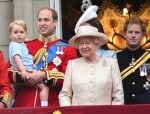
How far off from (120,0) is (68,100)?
494 centimetres

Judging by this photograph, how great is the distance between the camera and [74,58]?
6984mm

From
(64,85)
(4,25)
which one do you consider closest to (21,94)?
(64,85)

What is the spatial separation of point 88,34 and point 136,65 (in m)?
0.66

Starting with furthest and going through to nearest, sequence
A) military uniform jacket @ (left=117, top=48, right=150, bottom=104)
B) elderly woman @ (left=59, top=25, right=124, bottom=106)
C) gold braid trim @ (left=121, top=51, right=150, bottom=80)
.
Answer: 1. gold braid trim @ (left=121, top=51, right=150, bottom=80)
2. military uniform jacket @ (left=117, top=48, right=150, bottom=104)
3. elderly woman @ (left=59, top=25, right=124, bottom=106)

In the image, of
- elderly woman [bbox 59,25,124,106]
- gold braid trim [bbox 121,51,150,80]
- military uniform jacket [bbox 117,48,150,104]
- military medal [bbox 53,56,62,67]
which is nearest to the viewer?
elderly woman [bbox 59,25,124,106]

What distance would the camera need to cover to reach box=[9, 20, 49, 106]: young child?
6953 mm

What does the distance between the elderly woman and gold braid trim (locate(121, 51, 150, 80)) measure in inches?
11.8

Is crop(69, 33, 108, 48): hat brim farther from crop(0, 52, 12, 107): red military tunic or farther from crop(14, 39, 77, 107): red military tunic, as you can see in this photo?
crop(0, 52, 12, 107): red military tunic

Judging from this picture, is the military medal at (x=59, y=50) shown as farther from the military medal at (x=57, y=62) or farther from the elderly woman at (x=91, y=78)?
the elderly woman at (x=91, y=78)

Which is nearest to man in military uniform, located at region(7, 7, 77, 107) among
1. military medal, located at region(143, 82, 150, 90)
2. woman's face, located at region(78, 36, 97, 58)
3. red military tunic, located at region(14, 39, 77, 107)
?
red military tunic, located at region(14, 39, 77, 107)

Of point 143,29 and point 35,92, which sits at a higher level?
point 143,29

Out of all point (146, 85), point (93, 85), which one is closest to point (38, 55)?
point (93, 85)

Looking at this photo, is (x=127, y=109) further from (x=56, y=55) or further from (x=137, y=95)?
(x=56, y=55)

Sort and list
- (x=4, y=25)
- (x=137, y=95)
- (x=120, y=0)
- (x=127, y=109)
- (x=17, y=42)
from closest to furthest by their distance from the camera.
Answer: (x=127, y=109)
(x=137, y=95)
(x=17, y=42)
(x=4, y=25)
(x=120, y=0)
